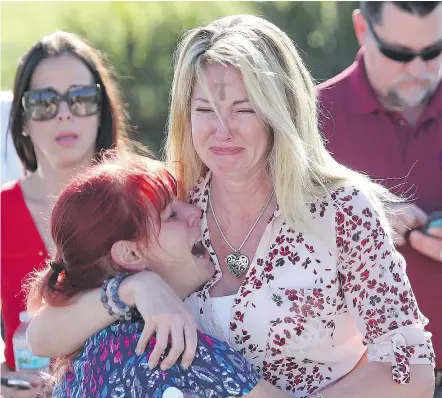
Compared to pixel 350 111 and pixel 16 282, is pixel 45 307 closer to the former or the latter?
pixel 16 282

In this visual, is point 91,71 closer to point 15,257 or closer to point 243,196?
point 15,257

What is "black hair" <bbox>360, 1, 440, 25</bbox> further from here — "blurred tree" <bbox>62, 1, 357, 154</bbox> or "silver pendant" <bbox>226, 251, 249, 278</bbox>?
"blurred tree" <bbox>62, 1, 357, 154</bbox>

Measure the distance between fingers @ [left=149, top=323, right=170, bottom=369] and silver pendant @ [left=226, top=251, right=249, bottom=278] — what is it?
359mm

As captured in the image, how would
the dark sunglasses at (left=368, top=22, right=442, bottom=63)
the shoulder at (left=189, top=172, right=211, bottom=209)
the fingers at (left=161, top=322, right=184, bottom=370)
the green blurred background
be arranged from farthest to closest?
1. the green blurred background
2. the dark sunglasses at (left=368, top=22, right=442, bottom=63)
3. the shoulder at (left=189, top=172, right=211, bottom=209)
4. the fingers at (left=161, top=322, right=184, bottom=370)

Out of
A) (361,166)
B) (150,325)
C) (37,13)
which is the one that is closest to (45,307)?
(150,325)

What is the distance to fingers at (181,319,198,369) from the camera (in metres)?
2.03

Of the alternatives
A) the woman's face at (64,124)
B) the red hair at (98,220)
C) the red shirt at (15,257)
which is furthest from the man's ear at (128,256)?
the woman's face at (64,124)

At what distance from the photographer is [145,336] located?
81.4 inches

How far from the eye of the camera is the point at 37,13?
11320 mm

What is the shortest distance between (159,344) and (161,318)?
0.07 m

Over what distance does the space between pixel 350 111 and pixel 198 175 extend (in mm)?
1124

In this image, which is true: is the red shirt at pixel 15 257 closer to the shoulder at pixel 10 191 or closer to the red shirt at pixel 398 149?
the shoulder at pixel 10 191

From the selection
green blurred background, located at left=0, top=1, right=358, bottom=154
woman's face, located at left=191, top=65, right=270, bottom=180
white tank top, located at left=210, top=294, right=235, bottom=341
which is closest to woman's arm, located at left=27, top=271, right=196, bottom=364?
white tank top, located at left=210, top=294, right=235, bottom=341

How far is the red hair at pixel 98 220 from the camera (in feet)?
7.22
